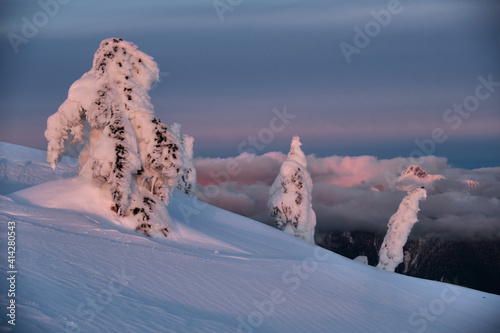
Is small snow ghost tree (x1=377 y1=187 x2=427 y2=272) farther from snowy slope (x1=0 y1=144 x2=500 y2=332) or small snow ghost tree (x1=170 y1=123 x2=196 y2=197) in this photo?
small snow ghost tree (x1=170 y1=123 x2=196 y2=197)

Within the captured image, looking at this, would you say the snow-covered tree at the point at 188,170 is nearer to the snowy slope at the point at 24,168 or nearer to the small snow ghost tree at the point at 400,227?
the snowy slope at the point at 24,168

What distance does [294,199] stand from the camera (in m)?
37.3

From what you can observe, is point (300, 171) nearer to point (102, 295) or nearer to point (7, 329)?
point (102, 295)

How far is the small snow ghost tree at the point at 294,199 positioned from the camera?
122 feet

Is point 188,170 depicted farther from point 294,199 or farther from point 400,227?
point 400,227

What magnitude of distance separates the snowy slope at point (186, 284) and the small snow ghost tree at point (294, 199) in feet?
38.1

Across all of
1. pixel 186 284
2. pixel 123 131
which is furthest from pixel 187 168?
pixel 186 284

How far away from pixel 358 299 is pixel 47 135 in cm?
1281

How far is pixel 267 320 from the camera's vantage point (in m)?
12.9

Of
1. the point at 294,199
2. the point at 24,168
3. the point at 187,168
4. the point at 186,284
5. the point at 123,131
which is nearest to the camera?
the point at 186,284

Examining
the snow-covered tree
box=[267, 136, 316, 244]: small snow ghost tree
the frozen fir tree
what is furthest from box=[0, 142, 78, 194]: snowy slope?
box=[267, 136, 316, 244]: small snow ghost tree

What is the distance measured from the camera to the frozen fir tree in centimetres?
1873

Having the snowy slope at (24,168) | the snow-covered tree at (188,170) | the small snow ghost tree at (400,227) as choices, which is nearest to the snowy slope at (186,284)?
the snowy slope at (24,168)

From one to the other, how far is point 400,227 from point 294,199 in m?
7.65
